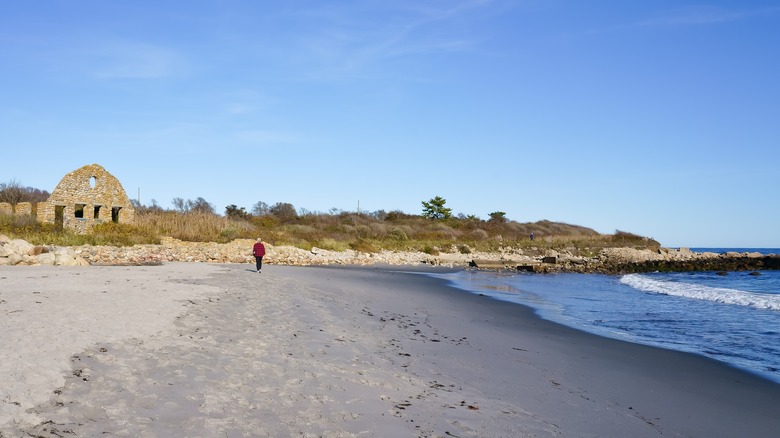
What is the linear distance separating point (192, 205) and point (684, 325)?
66.6 m

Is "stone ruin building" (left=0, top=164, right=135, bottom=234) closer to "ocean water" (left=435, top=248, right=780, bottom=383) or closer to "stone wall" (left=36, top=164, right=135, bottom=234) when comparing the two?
"stone wall" (left=36, top=164, right=135, bottom=234)

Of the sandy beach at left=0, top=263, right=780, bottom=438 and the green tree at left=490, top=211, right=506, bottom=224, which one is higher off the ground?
the green tree at left=490, top=211, right=506, bottom=224

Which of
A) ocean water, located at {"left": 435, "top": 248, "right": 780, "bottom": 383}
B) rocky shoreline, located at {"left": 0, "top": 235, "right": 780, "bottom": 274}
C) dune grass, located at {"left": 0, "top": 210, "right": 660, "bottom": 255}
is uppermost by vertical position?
dune grass, located at {"left": 0, "top": 210, "right": 660, "bottom": 255}

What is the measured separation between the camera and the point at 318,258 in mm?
31812

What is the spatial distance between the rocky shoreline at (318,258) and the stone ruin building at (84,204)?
18.5ft

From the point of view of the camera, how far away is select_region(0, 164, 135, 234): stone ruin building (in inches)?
1309

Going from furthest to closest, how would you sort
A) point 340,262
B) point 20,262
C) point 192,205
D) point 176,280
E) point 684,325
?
1. point 192,205
2. point 340,262
3. point 20,262
4. point 176,280
5. point 684,325

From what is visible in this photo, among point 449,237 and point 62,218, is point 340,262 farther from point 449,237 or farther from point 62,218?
point 449,237

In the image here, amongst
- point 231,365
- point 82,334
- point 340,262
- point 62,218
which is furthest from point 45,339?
point 62,218

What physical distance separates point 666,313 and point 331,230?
40.7 meters

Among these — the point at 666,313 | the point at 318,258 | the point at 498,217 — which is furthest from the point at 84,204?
the point at 498,217

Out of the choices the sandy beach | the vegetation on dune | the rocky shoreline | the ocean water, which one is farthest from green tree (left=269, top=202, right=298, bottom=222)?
the sandy beach

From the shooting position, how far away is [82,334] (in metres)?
7.41

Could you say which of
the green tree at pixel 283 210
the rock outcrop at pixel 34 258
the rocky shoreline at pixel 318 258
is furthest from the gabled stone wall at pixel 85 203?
the green tree at pixel 283 210
